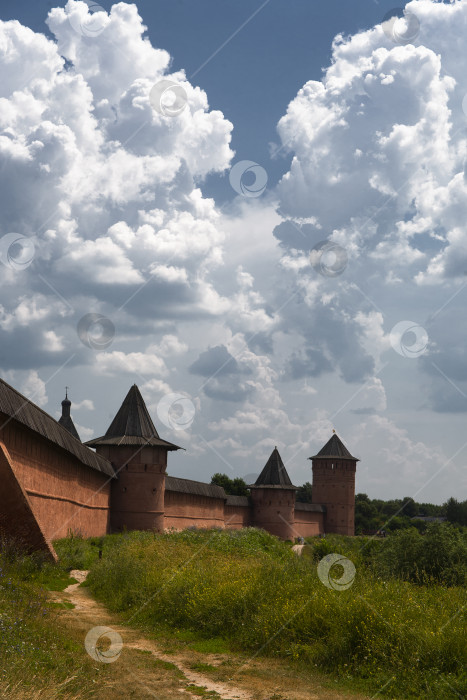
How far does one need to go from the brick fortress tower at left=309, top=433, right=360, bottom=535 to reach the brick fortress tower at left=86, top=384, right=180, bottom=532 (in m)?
23.9

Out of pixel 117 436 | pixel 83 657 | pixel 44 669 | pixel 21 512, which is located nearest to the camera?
pixel 44 669

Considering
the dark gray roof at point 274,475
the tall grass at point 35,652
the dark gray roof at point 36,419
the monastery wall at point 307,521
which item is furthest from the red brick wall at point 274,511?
the tall grass at point 35,652

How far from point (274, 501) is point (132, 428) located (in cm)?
1451

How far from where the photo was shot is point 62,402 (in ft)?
106

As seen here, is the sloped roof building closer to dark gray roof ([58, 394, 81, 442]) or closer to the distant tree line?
dark gray roof ([58, 394, 81, 442])

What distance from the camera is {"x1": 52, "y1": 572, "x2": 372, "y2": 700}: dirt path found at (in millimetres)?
5724

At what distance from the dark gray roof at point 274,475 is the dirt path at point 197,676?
1125 inches

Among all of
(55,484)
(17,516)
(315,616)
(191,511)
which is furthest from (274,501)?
(315,616)

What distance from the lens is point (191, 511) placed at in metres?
26.7

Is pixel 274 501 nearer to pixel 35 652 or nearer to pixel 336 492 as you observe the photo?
pixel 336 492

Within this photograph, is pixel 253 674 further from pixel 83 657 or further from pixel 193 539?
pixel 193 539

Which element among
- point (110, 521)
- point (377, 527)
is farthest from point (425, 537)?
point (377, 527)

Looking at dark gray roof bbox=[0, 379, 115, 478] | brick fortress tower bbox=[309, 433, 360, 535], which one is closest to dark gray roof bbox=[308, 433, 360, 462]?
brick fortress tower bbox=[309, 433, 360, 535]

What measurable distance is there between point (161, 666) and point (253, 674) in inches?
37.2
